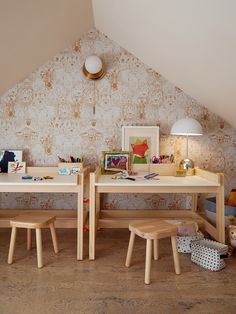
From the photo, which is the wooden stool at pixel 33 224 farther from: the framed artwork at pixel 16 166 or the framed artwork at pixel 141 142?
the framed artwork at pixel 141 142

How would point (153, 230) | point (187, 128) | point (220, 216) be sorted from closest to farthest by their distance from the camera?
point (153, 230) → point (220, 216) → point (187, 128)

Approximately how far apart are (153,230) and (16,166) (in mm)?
1673

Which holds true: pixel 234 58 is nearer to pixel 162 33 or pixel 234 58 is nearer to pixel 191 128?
pixel 162 33

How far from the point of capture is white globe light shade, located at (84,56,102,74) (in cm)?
293

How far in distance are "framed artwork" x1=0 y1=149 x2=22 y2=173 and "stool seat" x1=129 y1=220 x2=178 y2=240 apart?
61.6 inches

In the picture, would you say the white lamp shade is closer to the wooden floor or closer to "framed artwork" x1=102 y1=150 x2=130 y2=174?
"framed artwork" x1=102 y1=150 x2=130 y2=174

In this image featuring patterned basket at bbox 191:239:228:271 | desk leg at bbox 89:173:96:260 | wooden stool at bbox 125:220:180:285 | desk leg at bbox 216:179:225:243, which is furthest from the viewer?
desk leg at bbox 216:179:225:243

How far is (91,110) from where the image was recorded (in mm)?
3115

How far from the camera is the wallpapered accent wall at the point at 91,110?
122 inches

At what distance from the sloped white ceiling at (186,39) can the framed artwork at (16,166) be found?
1628 mm

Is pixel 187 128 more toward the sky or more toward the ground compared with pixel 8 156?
more toward the sky

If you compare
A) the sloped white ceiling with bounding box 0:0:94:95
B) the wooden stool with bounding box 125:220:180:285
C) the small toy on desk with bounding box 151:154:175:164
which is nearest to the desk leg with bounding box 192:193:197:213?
the small toy on desk with bounding box 151:154:175:164

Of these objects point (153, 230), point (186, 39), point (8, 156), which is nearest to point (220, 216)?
point (153, 230)

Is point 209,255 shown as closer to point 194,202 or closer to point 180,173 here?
point 180,173
